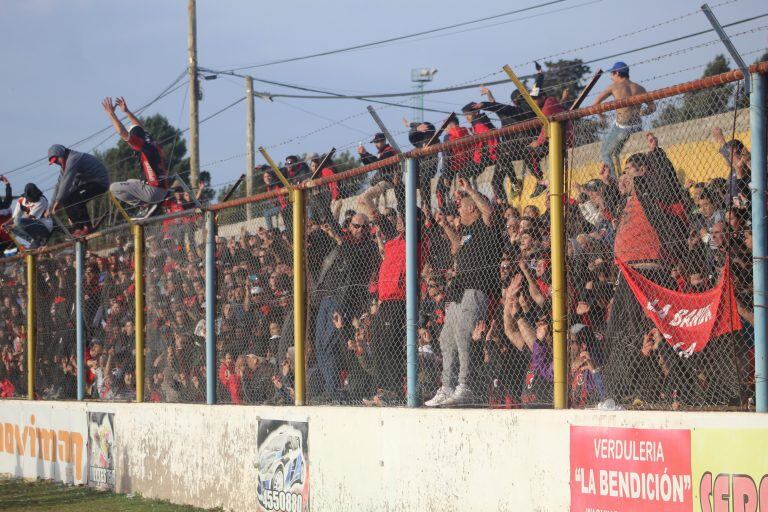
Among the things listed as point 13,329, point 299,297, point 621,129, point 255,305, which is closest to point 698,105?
point 621,129

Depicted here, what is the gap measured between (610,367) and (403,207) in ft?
8.01

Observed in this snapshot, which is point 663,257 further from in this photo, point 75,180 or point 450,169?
point 75,180

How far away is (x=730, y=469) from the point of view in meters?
5.67

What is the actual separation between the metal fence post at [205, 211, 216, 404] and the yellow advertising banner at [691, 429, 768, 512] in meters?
6.23

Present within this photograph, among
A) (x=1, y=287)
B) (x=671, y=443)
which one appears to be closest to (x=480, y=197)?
(x=671, y=443)

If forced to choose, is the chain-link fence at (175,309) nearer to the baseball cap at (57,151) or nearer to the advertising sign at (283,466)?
the advertising sign at (283,466)

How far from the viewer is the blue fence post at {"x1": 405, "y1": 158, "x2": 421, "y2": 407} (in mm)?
8375

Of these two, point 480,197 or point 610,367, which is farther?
point 480,197

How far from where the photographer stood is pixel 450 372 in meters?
8.03

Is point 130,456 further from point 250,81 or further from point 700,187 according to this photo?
point 250,81

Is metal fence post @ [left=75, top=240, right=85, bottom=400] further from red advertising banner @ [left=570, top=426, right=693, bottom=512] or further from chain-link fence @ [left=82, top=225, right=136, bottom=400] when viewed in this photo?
red advertising banner @ [left=570, top=426, right=693, bottom=512]

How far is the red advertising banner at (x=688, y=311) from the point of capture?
593 cm

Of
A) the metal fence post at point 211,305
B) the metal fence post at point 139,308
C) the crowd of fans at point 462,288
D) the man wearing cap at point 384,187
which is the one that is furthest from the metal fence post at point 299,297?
the metal fence post at point 139,308

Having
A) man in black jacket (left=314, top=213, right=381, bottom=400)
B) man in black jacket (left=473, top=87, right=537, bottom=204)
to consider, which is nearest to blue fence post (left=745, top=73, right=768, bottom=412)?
man in black jacket (left=473, top=87, right=537, bottom=204)
